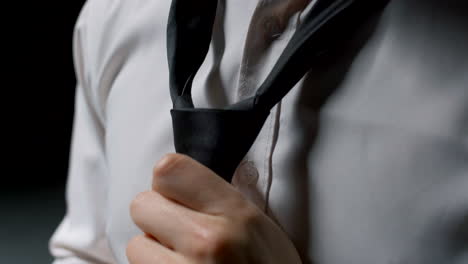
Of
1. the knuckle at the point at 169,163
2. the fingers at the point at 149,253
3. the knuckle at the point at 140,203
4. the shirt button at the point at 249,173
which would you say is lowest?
the fingers at the point at 149,253

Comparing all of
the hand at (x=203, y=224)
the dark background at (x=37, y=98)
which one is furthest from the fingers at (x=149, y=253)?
the dark background at (x=37, y=98)

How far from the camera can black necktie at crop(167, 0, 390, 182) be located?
395 mm

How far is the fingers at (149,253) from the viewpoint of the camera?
0.40 metres

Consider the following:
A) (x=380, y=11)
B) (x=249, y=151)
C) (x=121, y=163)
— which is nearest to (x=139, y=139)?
(x=121, y=163)

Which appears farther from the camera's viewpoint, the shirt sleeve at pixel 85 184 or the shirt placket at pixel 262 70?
the shirt sleeve at pixel 85 184

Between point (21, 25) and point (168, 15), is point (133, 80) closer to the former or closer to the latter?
point (168, 15)

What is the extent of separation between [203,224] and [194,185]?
0.03 metres

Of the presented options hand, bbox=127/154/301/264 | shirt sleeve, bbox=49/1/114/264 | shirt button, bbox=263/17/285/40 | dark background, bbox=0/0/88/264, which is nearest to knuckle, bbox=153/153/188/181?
hand, bbox=127/154/301/264

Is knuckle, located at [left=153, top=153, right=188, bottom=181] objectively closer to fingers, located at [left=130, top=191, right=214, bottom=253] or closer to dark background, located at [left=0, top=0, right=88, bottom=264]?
fingers, located at [left=130, top=191, right=214, bottom=253]

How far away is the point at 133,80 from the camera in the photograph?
56 cm

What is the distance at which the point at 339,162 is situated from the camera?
0.41 m

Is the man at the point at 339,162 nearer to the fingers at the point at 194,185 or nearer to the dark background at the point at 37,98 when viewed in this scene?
the fingers at the point at 194,185

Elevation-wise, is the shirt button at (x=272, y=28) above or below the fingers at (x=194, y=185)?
above

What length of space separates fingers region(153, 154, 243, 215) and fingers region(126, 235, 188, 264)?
41 millimetres
